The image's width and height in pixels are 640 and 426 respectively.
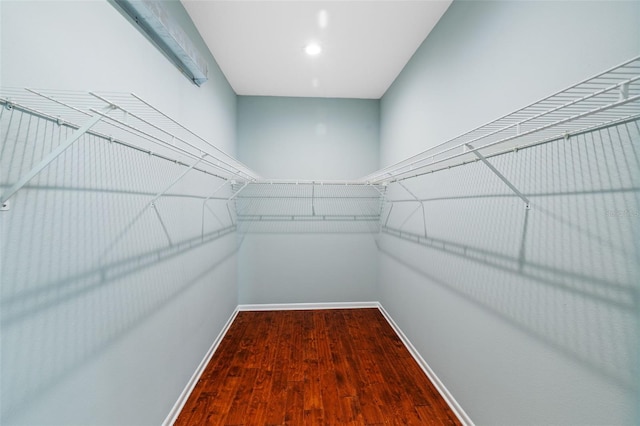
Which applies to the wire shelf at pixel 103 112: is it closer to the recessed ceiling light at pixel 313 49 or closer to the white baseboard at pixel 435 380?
the recessed ceiling light at pixel 313 49

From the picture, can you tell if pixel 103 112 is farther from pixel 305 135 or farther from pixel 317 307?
pixel 317 307

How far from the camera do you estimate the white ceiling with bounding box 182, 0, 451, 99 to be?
1833 mm

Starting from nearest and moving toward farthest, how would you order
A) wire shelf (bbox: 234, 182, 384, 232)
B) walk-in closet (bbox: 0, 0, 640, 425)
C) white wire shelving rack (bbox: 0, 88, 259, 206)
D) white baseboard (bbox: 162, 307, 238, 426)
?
white wire shelving rack (bbox: 0, 88, 259, 206), walk-in closet (bbox: 0, 0, 640, 425), white baseboard (bbox: 162, 307, 238, 426), wire shelf (bbox: 234, 182, 384, 232)

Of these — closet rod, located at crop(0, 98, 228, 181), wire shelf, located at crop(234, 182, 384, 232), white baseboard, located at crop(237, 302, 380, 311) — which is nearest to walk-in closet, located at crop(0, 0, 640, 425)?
closet rod, located at crop(0, 98, 228, 181)

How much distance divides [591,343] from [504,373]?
50cm

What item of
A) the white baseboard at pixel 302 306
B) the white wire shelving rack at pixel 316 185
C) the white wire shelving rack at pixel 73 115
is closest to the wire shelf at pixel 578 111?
the white wire shelving rack at pixel 316 185

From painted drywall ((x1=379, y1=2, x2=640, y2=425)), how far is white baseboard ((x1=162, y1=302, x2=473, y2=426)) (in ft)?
0.26

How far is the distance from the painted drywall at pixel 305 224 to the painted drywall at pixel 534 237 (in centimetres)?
140

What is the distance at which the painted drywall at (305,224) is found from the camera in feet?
10.9

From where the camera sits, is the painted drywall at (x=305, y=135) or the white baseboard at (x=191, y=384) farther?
the painted drywall at (x=305, y=135)

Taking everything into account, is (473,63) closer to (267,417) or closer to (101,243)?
(101,243)

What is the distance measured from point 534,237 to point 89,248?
1.78 m

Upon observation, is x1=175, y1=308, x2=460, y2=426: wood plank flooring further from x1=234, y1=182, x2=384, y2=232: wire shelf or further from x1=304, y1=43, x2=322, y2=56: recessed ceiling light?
x1=304, y1=43, x2=322, y2=56: recessed ceiling light

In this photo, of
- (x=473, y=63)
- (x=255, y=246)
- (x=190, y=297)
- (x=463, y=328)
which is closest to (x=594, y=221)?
(x=463, y=328)
